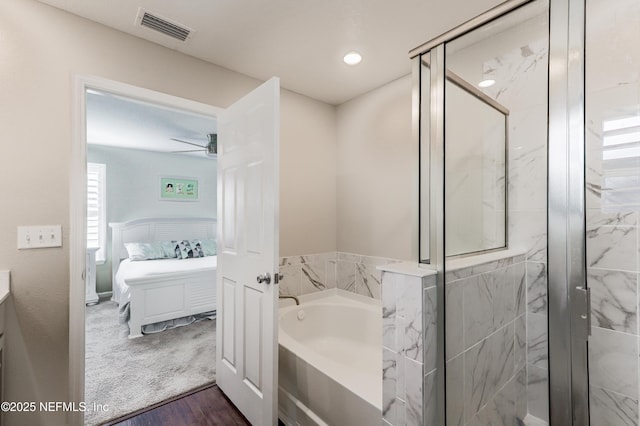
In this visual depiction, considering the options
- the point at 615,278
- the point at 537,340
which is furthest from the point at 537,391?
the point at 615,278

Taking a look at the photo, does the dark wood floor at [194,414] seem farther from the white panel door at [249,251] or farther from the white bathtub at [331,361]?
the white bathtub at [331,361]

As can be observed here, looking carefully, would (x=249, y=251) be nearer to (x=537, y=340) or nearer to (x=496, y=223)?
(x=496, y=223)

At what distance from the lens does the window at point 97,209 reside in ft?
14.5

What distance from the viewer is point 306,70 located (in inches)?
90.0

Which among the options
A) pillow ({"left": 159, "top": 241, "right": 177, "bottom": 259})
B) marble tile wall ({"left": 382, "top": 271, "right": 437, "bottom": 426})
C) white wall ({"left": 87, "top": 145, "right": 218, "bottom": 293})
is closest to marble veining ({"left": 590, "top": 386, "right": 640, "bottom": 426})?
marble tile wall ({"left": 382, "top": 271, "right": 437, "bottom": 426})

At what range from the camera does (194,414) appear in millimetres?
1863

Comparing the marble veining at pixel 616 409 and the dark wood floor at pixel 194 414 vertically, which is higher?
the marble veining at pixel 616 409

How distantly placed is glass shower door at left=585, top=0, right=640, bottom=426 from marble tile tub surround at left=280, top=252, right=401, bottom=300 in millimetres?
1321

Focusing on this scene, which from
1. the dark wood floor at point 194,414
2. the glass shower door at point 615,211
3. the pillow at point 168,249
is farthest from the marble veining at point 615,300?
the pillow at point 168,249

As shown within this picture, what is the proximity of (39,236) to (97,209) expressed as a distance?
3.59 meters

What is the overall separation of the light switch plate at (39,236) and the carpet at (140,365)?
3.79 feet

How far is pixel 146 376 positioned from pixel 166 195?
3427mm

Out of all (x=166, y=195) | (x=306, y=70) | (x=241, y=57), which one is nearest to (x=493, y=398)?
(x=306, y=70)

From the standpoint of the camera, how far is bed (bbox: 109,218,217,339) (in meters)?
3.11
